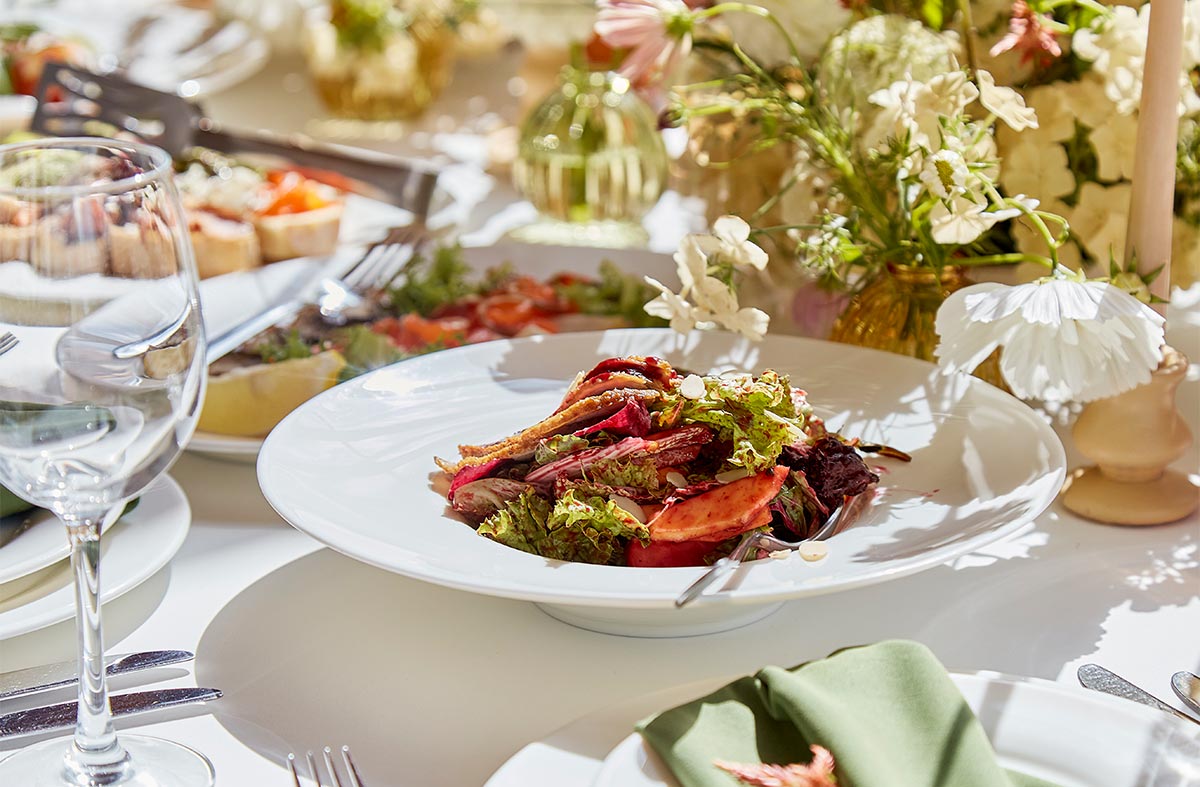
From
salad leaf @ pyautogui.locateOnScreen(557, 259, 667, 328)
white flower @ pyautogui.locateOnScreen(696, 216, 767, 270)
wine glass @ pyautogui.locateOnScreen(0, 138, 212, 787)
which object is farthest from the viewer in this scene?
salad leaf @ pyautogui.locateOnScreen(557, 259, 667, 328)

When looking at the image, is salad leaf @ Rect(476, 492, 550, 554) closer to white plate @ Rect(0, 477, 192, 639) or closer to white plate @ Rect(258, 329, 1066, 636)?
white plate @ Rect(258, 329, 1066, 636)

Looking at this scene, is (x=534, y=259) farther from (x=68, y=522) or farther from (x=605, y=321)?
(x=68, y=522)

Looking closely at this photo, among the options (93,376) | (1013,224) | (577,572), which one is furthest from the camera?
(1013,224)

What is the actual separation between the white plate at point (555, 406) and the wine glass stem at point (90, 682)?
137 mm

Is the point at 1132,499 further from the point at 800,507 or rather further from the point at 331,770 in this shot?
the point at 331,770

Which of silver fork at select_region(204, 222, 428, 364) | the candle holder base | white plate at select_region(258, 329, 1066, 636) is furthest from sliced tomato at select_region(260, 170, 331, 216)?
the candle holder base

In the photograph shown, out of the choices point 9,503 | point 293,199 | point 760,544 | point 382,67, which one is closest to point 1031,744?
point 760,544

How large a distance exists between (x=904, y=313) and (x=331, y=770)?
66 centimetres

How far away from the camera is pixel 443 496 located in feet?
2.93

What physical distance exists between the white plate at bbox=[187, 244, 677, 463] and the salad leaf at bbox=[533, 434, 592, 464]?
324mm

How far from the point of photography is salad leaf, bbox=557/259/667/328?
Result: 1.34 meters

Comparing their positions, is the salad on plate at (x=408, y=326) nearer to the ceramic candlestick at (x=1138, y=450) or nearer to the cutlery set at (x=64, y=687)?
the cutlery set at (x=64, y=687)

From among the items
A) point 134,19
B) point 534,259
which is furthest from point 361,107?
point 534,259

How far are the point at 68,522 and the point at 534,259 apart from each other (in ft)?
3.13
